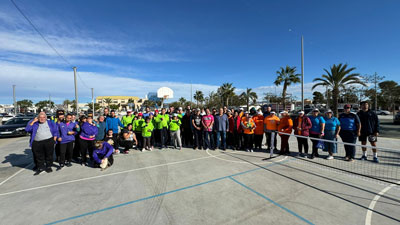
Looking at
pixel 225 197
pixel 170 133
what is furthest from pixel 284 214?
pixel 170 133

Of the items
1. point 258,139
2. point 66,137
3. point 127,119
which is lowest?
point 258,139

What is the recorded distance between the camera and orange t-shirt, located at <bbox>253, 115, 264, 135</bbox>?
7.18 meters

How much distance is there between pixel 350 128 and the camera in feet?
18.7

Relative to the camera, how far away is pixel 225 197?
11.5 ft

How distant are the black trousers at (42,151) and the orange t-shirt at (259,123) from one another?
7.27 meters

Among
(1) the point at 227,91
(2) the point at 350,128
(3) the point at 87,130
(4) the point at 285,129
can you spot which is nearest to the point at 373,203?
(2) the point at 350,128

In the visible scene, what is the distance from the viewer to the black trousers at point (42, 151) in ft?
16.2

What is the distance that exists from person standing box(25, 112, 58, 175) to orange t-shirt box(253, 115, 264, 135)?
7242 millimetres

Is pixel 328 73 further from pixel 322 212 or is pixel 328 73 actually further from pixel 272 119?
pixel 322 212

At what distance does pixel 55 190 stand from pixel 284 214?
195 inches

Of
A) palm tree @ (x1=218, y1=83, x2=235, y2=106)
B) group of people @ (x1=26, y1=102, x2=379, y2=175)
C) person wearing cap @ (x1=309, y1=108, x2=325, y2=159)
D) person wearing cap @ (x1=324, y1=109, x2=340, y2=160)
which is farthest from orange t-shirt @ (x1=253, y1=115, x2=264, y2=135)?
palm tree @ (x1=218, y1=83, x2=235, y2=106)

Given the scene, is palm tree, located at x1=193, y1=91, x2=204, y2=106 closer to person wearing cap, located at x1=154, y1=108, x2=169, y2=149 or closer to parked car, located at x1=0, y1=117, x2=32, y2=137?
parked car, located at x1=0, y1=117, x2=32, y2=137

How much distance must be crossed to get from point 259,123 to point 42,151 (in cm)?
761

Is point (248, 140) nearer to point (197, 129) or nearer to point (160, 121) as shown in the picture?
point (197, 129)
